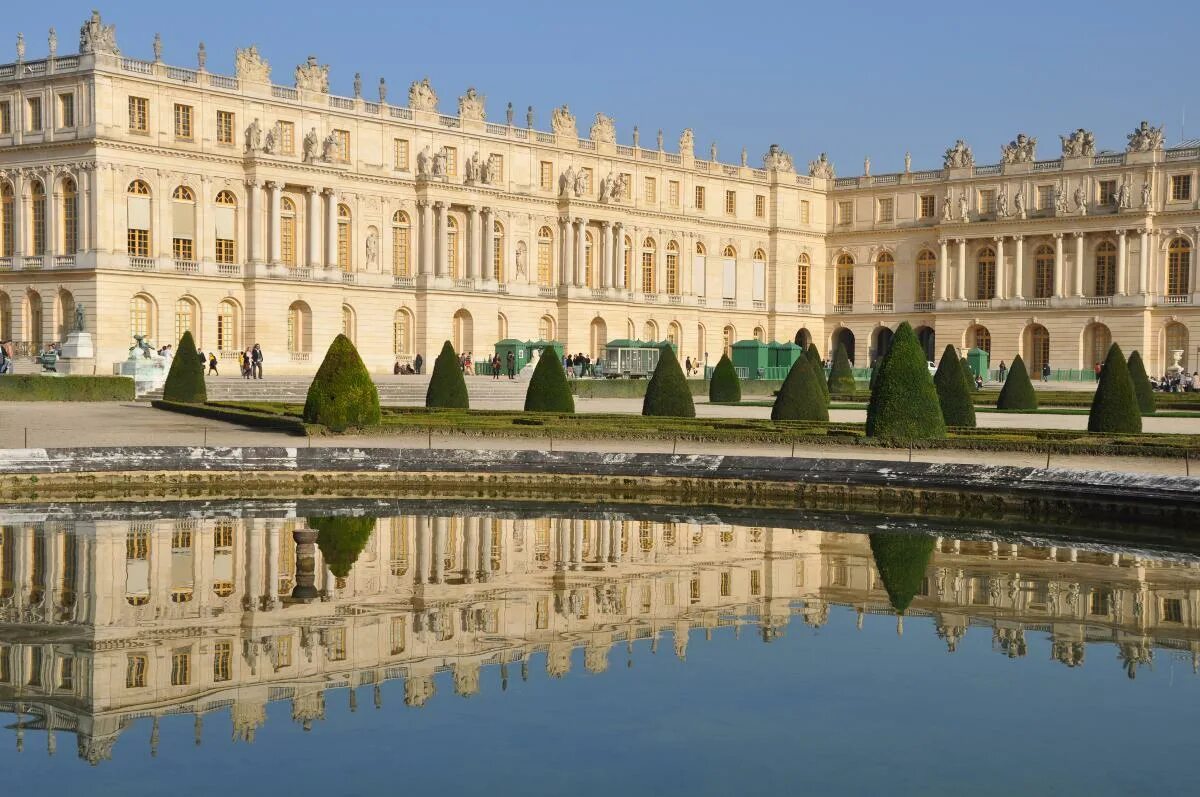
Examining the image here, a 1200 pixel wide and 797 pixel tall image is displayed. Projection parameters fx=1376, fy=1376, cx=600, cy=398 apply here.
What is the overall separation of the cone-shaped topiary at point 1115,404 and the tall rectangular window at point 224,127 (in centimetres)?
3415

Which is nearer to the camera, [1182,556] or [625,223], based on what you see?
[1182,556]

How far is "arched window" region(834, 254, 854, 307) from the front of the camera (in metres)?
69.8

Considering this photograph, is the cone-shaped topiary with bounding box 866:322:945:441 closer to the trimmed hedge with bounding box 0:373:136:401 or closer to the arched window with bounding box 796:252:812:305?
the trimmed hedge with bounding box 0:373:136:401

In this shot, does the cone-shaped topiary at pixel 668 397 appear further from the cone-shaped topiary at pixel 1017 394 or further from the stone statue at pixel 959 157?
the stone statue at pixel 959 157

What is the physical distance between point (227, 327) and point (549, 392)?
24.3 metres

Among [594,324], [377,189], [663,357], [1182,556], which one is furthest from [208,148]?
[1182,556]

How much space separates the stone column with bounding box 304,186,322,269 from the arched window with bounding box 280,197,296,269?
1.95ft

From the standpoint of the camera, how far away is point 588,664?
29.5ft

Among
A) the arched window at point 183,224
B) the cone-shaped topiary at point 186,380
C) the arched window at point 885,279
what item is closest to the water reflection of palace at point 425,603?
the cone-shaped topiary at point 186,380

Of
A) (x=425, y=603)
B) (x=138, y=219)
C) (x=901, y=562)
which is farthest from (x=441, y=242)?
(x=425, y=603)

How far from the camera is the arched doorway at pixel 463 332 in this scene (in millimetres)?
55250

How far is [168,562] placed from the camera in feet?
41.0

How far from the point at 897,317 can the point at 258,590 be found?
198ft

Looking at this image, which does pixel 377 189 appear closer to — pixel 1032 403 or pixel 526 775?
pixel 1032 403
